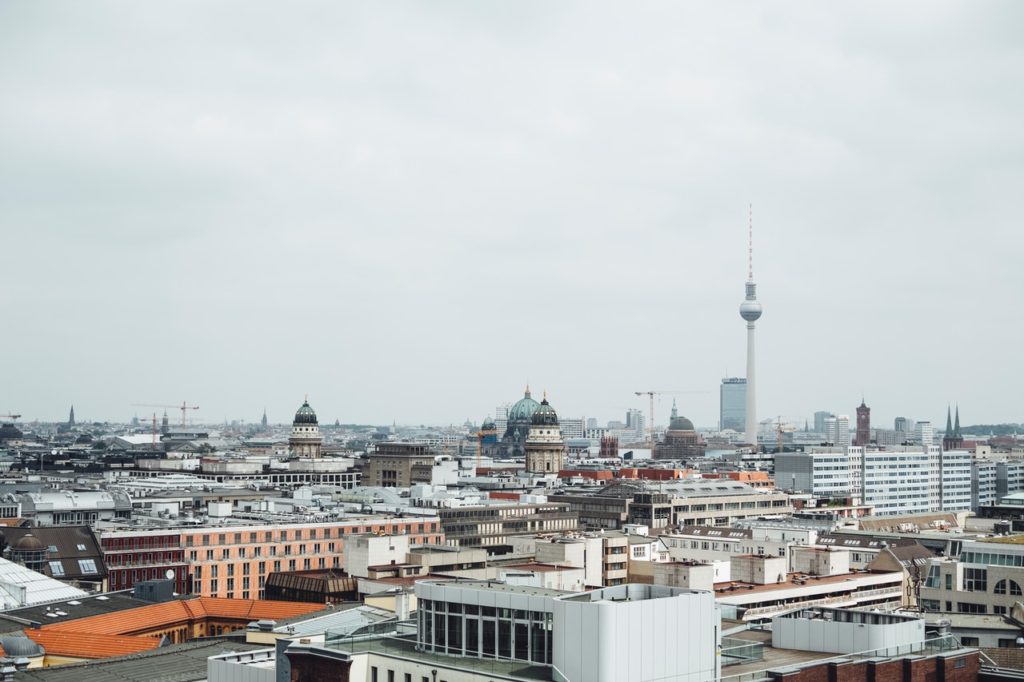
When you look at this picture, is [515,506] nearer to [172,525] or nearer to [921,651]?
[172,525]

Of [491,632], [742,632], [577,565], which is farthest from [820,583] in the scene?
[491,632]

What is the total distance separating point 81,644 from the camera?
71.6 meters

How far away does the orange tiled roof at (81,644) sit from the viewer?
230 ft

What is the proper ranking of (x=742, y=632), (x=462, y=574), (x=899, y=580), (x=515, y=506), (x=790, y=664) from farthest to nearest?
(x=515, y=506) < (x=899, y=580) < (x=462, y=574) < (x=742, y=632) < (x=790, y=664)

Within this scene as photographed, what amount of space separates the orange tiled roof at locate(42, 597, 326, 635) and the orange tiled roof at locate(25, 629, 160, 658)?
728cm

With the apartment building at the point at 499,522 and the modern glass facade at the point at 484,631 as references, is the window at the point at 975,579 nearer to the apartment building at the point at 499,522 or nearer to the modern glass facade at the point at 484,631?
the modern glass facade at the point at 484,631

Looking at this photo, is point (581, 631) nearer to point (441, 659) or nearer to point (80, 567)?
point (441, 659)

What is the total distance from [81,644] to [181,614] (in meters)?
19.0

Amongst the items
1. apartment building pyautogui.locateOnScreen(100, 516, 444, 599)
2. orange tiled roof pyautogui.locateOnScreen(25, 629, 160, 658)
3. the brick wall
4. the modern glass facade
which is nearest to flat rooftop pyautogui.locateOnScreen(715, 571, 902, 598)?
apartment building pyautogui.locateOnScreen(100, 516, 444, 599)

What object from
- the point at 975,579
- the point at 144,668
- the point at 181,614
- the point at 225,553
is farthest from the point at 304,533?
the point at 144,668

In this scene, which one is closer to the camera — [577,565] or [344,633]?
[344,633]

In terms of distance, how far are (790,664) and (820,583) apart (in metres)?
60.1

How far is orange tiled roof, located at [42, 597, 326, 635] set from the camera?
83.2m

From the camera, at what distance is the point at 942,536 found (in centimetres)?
13362
